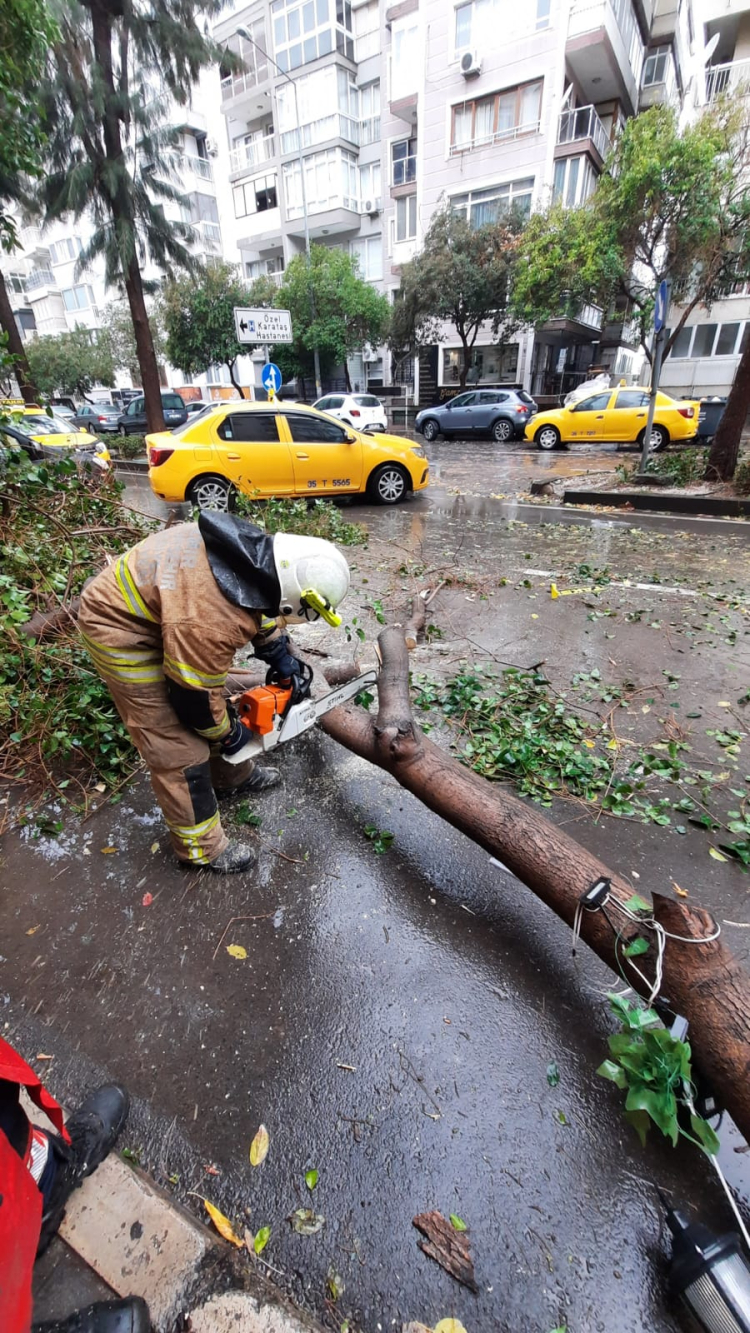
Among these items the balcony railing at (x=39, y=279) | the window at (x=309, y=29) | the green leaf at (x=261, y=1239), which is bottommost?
the green leaf at (x=261, y=1239)

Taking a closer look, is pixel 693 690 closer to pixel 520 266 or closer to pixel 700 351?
pixel 520 266

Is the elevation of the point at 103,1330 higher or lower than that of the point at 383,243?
lower

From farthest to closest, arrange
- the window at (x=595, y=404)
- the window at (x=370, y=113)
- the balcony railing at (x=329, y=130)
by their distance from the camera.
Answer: the window at (x=370, y=113) < the balcony railing at (x=329, y=130) < the window at (x=595, y=404)

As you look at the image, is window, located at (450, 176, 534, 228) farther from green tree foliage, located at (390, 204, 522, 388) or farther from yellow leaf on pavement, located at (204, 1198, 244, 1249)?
yellow leaf on pavement, located at (204, 1198, 244, 1249)

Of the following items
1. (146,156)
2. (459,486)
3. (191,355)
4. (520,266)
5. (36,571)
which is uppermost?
(146,156)

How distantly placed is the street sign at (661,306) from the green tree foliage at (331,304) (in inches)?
715

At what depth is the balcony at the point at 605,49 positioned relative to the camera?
20.0m

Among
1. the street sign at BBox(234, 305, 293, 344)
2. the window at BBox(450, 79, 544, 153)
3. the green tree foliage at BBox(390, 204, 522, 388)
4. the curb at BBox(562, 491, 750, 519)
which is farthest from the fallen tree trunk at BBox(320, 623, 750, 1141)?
the window at BBox(450, 79, 544, 153)

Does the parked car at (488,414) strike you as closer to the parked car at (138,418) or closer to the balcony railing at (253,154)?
the parked car at (138,418)

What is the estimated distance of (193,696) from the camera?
2.03 metres

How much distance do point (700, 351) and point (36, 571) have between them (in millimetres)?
27555

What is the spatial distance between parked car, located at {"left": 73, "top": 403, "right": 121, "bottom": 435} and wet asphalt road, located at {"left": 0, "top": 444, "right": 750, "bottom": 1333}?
2377 cm

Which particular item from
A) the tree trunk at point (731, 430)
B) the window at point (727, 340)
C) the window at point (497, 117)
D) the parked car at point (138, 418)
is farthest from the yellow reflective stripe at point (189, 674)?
the window at point (497, 117)

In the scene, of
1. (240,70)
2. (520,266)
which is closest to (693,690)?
(520,266)
